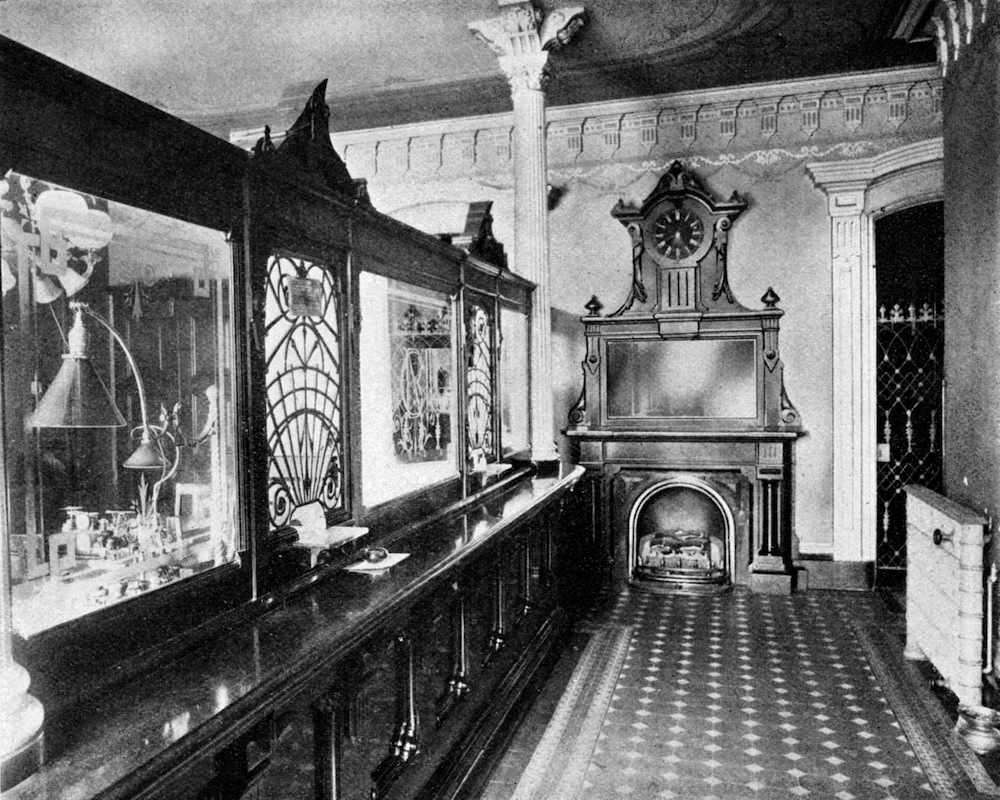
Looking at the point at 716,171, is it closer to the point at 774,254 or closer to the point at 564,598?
the point at 774,254

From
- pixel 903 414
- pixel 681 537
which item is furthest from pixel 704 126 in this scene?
pixel 681 537

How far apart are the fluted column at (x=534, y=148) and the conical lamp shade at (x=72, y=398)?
3831 millimetres

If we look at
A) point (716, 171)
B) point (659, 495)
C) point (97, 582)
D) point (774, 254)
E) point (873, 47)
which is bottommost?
point (659, 495)

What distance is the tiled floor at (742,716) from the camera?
351 centimetres

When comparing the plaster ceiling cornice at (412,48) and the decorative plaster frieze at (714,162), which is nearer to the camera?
the plaster ceiling cornice at (412,48)

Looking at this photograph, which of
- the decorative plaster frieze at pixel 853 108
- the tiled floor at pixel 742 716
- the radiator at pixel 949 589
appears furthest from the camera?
the decorative plaster frieze at pixel 853 108

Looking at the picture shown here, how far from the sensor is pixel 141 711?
1716 millimetres

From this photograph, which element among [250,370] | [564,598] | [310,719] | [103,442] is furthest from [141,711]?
[564,598]

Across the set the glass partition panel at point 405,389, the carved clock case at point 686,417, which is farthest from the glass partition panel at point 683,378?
the glass partition panel at point 405,389

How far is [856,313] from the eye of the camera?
6.70 m

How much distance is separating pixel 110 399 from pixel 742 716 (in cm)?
340

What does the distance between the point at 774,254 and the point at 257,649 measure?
5896mm

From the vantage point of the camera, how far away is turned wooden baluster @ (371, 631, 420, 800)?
2.79m

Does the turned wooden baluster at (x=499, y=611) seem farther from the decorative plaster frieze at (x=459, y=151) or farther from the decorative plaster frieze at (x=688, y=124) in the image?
the decorative plaster frieze at (x=459, y=151)
